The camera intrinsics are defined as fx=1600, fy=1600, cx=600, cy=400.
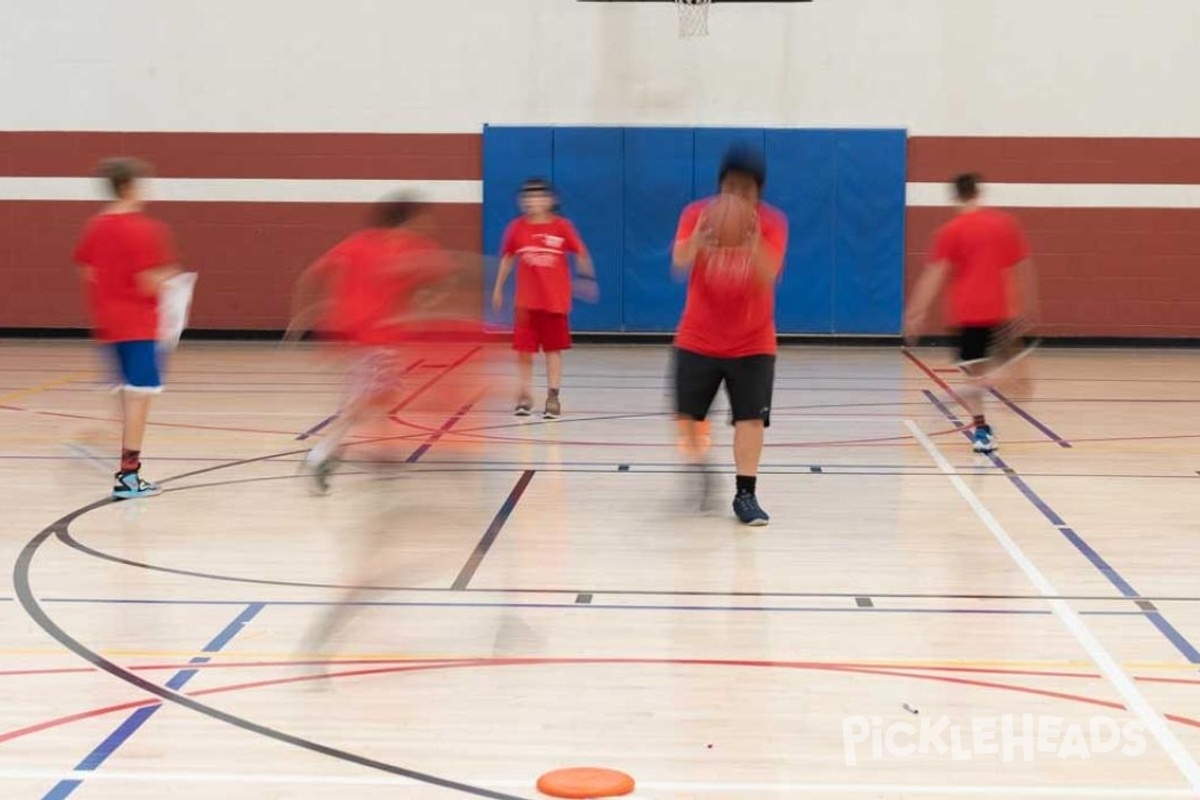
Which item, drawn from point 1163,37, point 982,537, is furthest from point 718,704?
point 1163,37

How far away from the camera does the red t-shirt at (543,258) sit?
12461 millimetres

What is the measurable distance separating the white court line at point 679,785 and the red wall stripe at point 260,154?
45.4ft

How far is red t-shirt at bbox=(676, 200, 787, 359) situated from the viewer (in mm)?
8102

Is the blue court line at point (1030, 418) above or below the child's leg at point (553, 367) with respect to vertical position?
below

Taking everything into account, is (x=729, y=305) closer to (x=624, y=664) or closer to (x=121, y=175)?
(x=624, y=664)

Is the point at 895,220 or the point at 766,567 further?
the point at 895,220

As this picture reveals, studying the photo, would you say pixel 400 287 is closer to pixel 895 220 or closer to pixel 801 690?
pixel 801 690

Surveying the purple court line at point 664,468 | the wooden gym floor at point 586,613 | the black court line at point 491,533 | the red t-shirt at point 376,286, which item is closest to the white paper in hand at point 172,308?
the wooden gym floor at point 586,613

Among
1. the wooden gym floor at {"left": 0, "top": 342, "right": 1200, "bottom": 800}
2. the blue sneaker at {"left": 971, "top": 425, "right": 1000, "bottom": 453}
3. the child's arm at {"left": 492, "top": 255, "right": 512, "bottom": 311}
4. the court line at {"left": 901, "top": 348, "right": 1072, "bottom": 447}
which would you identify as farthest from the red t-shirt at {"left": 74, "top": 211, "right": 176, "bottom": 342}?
the court line at {"left": 901, "top": 348, "right": 1072, "bottom": 447}

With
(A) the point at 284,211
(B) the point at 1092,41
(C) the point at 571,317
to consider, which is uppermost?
(B) the point at 1092,41

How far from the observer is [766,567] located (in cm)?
774

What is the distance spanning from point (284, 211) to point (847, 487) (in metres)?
10.3

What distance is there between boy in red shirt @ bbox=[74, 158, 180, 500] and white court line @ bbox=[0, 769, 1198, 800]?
4.50 meters

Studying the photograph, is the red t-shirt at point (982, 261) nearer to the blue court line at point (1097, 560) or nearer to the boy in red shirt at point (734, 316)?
the blue court line at point (1097, 560)
